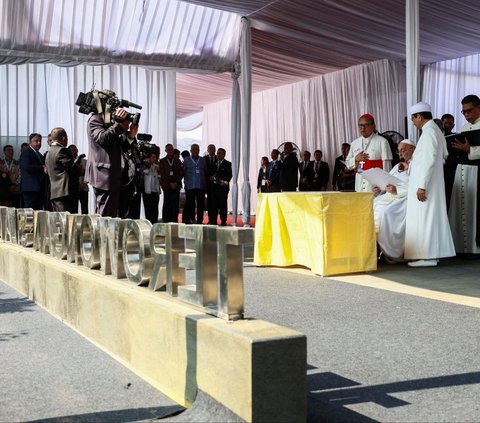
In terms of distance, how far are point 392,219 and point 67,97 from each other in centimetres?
848

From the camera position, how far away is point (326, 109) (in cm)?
1559

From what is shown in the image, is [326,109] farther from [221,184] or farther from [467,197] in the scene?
[467,197]

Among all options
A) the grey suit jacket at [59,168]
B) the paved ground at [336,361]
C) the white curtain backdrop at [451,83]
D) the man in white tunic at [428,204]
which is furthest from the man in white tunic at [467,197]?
the white curtain backdrop at [451,83]

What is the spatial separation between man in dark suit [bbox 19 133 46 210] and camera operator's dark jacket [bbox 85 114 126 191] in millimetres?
3376

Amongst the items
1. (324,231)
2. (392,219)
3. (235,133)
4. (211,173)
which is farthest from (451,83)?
(324,231)

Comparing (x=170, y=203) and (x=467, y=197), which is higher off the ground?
(x=467, y=197)

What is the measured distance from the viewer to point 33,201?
868 centimetres

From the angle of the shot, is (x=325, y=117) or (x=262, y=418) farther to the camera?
(x=325, y=117)

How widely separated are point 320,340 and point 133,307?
102 cm

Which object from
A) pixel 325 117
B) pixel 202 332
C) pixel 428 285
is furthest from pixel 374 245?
pixel 325 117

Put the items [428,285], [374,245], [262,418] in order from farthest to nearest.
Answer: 1. [374,245]
2. [428,285]
3. [262,418]

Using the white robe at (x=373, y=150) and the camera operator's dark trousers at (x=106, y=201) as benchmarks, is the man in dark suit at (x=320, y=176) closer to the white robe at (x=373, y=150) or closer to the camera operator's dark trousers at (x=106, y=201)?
the white robe at (x=373, y=150)

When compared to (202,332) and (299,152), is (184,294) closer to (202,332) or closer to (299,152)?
(202,332)

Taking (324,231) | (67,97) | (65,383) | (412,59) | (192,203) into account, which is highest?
(67,97)
